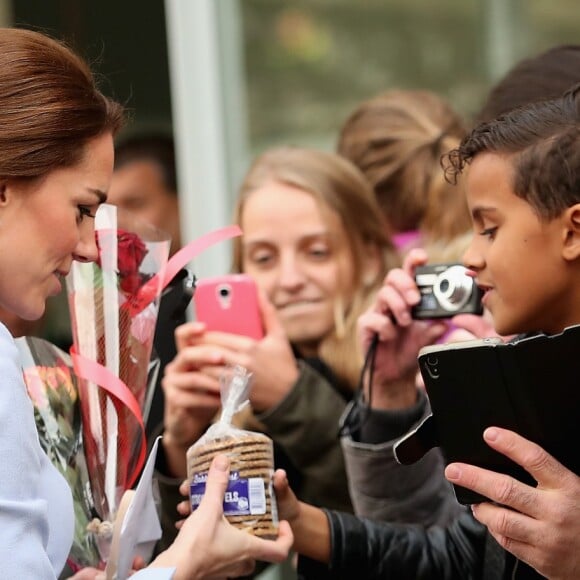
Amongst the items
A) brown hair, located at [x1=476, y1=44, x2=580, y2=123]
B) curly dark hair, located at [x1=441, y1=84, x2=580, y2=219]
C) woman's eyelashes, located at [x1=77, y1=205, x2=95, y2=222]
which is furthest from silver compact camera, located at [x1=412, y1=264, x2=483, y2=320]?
woman's eyelashes, located at [x1=77, y1=205, x2=95, y2=222]

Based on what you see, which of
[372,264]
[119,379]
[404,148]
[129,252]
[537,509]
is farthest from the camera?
→ [404,148]

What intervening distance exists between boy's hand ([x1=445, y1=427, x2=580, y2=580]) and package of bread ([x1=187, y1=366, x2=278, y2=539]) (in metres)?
0.33

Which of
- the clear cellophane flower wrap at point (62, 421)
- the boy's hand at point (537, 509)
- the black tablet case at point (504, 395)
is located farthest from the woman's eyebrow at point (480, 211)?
the clear cellophane flower wrap at point (62, 421)

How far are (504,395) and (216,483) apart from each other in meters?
0.43

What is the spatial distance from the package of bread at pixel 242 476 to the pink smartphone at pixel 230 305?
637 mm

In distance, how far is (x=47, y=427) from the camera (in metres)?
1.91

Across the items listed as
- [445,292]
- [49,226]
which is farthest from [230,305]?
[49,226]

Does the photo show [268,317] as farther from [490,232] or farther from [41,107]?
[41,107]

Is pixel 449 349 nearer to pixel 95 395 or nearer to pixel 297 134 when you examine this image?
pixel 95 395

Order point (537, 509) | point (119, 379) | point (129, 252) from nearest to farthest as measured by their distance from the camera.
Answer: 1. point (537, 509)
2. point (119, 379)
3. point (129, 252)

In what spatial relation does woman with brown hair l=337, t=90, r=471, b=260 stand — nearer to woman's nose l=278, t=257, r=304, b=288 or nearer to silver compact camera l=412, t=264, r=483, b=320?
woman's nose l=278, t=257, r=304, b=288

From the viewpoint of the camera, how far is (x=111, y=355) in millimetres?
1900

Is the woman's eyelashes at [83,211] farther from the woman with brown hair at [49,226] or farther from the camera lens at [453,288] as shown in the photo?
the camera lens at [453,288]

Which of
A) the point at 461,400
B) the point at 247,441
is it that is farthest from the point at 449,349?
the point at 247,441
